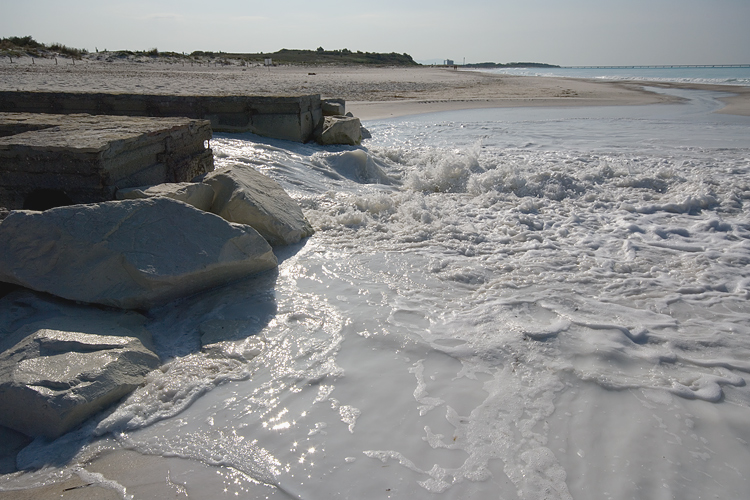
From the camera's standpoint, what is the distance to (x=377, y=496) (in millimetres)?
1752

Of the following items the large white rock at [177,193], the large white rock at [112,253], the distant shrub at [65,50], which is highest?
the distant shrub at [65,50]

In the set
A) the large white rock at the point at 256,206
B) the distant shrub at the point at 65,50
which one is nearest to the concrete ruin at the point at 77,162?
the large white rock at the point at 256,206

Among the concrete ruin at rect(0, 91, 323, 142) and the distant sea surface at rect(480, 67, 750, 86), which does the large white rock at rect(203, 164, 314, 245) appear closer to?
the concrete ruin at rect(0, 91, 323, 142)

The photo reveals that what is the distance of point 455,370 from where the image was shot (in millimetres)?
2457

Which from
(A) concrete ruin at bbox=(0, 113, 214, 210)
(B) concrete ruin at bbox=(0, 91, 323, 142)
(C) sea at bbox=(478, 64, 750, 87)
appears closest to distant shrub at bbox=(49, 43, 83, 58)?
(B) concrete ruin at bbox=(0, 91, 323, 142)

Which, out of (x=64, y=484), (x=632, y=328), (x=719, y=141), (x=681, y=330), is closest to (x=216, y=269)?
(x=64, y=484)

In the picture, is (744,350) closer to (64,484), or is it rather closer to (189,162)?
(64,484)

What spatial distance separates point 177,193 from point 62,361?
162cm

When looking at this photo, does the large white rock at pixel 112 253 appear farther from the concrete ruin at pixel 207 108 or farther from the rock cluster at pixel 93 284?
the concrete ruin at pixel 207 108

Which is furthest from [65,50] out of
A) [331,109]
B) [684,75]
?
[684,75]

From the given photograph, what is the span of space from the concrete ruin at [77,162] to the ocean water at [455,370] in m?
1.27

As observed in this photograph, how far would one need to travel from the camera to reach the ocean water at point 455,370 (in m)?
1.85

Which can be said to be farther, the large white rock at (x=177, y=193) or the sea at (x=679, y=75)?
the sea at (x=679, y=75)

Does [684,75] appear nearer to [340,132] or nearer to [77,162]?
[340,132]
